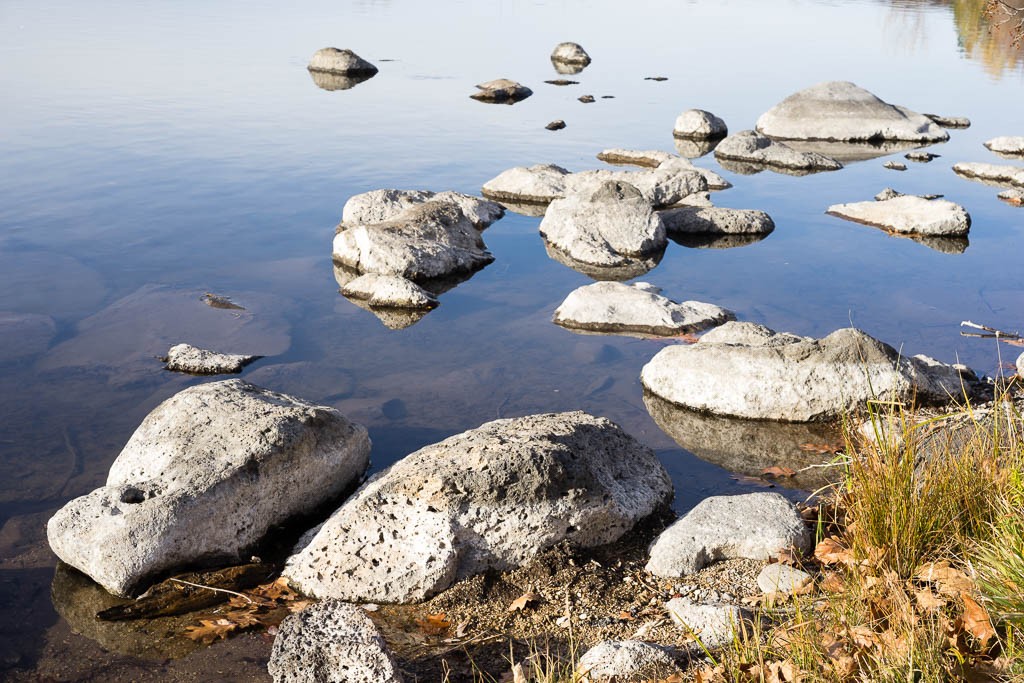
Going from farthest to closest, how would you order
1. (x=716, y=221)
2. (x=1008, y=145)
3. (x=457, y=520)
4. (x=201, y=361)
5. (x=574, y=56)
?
(x=574, y=56) → (x=1008, y=145) → (x=716, y=221) → (x=201, y=361) → (x=457, y=520)

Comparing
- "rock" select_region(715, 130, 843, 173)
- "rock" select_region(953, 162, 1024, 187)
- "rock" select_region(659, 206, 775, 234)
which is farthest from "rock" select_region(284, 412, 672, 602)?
"rock" select_region(953, 162, 1024, 187)

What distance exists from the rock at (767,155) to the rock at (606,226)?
712 centimetres

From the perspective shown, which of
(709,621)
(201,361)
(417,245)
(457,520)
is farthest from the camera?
(417,245)

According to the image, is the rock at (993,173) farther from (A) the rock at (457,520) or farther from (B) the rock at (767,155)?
(A) the rock at (457,520)

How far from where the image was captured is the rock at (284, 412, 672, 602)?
6449mm

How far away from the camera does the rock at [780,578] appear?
5.96m

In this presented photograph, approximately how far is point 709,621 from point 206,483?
3667mm

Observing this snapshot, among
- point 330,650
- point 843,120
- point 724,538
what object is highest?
point 330,650

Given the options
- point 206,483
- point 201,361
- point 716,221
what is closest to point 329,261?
point 201,361

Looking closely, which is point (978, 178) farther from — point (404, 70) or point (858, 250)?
point (404, 70)

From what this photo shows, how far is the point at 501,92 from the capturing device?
96.0ft

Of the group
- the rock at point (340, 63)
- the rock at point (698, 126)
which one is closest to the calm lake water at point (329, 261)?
the rock at point (340, 63)

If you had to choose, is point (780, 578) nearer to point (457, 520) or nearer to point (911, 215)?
point (457, 520)

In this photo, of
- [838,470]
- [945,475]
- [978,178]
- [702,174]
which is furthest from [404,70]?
[945,475]
